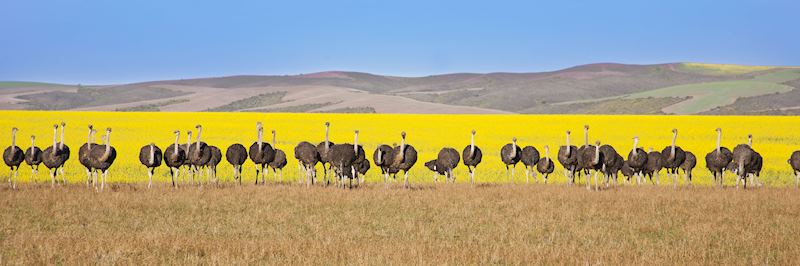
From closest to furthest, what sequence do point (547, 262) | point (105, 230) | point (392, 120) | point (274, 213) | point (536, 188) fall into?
point (547, 262) < point (105, 230) < point (274, 213) < point (536, 188) < point (392, 120)

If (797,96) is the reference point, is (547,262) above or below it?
below

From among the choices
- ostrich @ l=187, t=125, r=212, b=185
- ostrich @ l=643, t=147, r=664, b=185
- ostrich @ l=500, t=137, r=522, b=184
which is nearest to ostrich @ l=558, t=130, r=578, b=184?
ostrich @ l=500, t=137, r=522, b=184

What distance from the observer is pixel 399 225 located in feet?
52.4

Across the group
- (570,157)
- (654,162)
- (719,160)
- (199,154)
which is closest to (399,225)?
(199,154)

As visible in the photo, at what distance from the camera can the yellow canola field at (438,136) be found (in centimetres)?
2972

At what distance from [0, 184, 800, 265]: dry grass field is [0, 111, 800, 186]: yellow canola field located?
6235 mm

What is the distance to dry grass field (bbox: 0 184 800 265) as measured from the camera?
12.2 m

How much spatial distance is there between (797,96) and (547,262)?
12691cm

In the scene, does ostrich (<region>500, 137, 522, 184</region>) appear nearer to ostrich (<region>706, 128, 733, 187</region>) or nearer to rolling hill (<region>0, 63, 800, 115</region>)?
ostrich (<region>706, 128, 733, 187</region>)

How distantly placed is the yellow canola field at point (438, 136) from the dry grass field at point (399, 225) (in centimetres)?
624

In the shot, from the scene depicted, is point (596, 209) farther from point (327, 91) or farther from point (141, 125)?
point (327, 91)

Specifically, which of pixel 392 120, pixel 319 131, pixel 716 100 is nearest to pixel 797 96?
pixel 716 100

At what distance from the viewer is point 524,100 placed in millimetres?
177000

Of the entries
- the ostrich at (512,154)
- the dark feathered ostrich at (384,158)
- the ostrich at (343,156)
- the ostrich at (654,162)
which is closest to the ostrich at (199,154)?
the ostrich at (343,156)
